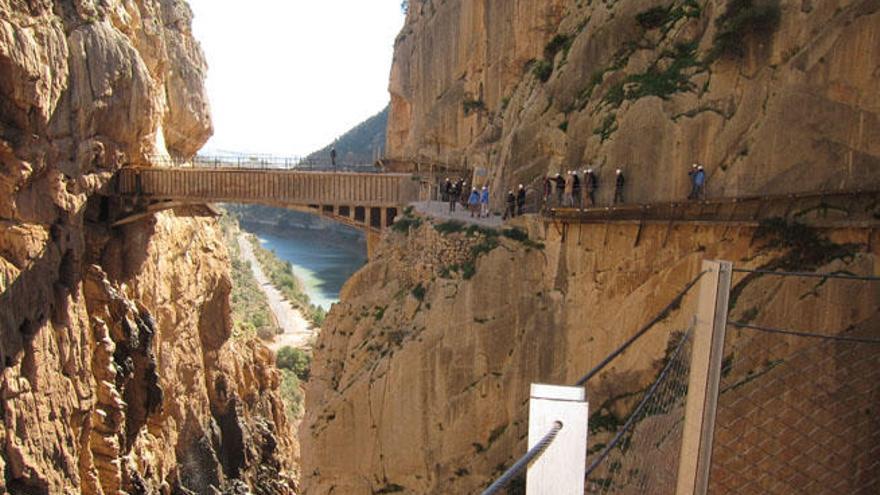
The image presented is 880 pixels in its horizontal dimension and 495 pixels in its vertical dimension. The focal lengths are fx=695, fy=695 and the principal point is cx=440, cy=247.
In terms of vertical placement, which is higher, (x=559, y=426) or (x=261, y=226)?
(x=559, y=426)

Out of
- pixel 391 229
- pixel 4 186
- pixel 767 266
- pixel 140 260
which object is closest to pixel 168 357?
pixel 140 260

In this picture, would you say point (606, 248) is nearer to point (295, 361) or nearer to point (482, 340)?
point (482, 340)

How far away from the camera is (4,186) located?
18.9 m

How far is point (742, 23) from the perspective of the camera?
1019 cm

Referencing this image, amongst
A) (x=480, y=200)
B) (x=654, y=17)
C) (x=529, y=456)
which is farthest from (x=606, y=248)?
(x=529, y=456)

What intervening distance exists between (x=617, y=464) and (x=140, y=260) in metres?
21.5

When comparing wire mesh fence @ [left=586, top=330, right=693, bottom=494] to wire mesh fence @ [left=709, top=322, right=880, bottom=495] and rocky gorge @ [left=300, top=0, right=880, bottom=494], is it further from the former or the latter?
wire mesh fence @ [left=709, top=322, right=880, bottom=495]

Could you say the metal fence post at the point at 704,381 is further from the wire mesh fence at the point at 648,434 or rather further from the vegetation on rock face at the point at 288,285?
the vegetation on rock face at the point at 288,285

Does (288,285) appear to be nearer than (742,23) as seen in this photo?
No

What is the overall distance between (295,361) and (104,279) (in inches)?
1162

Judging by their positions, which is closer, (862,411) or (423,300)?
(862,411)

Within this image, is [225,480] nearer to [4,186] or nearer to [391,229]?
[4,186]

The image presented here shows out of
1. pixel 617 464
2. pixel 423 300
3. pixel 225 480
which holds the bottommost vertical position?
pixel 225 480

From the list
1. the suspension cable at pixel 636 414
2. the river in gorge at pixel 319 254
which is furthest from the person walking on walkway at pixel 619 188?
the river in gorge at pixel 319 254
